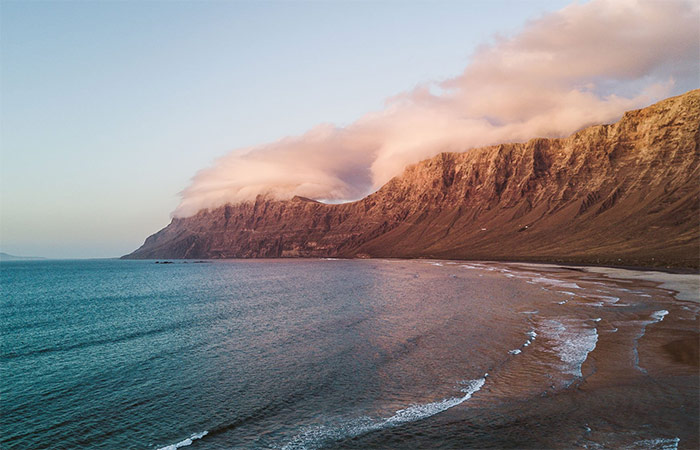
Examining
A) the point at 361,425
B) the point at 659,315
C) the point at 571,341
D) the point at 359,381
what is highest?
the point at 659,315

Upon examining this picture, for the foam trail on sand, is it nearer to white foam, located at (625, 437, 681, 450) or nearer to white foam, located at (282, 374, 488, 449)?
white foam, located at (625, 437, 681, 450)

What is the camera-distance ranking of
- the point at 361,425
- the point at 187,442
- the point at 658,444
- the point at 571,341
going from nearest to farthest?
the point at 658,444
the point at 187,442
the point at 361,425
the point at 571,341

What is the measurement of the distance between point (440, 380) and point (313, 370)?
9191 mm

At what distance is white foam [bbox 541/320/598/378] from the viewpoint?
1096 inches

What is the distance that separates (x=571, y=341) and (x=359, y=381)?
19.9 metres

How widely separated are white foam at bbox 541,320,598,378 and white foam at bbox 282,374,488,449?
32.4 feet

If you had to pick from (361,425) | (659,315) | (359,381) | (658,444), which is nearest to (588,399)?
(658,444)

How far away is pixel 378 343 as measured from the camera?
3700 cm

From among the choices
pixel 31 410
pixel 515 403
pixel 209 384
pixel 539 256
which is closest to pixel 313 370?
pixel 209 384

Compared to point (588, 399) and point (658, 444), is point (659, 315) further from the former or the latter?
point (658, 444)

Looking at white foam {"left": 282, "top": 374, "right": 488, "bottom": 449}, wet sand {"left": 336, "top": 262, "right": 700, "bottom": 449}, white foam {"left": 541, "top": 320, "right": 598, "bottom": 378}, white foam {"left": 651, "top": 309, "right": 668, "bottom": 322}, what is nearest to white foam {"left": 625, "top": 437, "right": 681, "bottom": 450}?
wet sand {"left": 336, "top": 262, "right": 700, "bottom": 449}

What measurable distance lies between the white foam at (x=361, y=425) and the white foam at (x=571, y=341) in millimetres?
9879

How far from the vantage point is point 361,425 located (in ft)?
64.4

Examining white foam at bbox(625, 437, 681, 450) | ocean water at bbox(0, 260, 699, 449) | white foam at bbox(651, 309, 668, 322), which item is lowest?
ocean water at bbox(0, 260, 699, 449)
